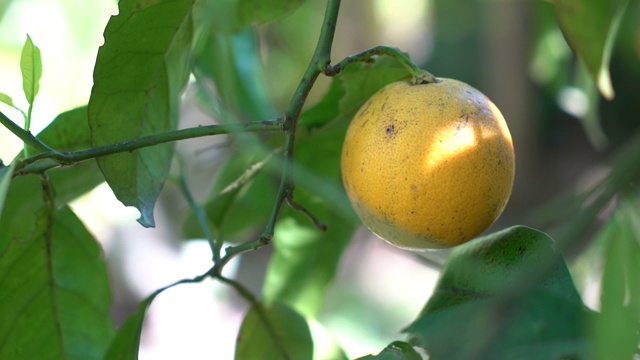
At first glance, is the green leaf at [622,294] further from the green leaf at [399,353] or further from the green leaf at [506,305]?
the green leaf at [399,353]

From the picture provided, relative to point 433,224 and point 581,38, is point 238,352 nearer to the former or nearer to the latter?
point 433,224

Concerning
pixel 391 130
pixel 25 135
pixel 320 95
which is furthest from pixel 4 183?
pixel 320 95

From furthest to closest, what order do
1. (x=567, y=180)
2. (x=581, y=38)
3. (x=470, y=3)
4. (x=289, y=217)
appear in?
(x=470, y=3), (x=567, y=180), (x=289, y=217), (x=581, y=38)

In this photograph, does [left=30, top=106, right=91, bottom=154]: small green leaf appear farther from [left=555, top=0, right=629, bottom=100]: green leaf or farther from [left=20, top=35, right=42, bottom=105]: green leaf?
[left=555, top=0, right=629, bottom=100]: green leaf

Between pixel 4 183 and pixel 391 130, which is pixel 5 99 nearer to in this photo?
pixel 4 183

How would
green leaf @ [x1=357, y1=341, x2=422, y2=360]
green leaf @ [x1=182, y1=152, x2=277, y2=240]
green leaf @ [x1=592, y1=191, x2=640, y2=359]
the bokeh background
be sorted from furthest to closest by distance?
the bokeh background < green leaf @ [x1=182, y1=152, x2=277, y2=240] < green leaf @ [x1=357, y1=341, x2=422, y2=360] < green leaf @ [x1=592, y1=191, x2=640, y2=359]

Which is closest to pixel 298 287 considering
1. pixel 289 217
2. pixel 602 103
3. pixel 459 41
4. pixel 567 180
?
pixel 289 217

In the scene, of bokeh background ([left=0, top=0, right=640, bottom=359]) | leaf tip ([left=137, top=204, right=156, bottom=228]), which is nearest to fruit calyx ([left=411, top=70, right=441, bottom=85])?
leaf tip ([left=137, top=204, right=156, bottom=228])

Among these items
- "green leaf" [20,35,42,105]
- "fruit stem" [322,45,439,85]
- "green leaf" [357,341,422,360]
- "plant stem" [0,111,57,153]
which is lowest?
"green leaf" [357,341,422,360]
